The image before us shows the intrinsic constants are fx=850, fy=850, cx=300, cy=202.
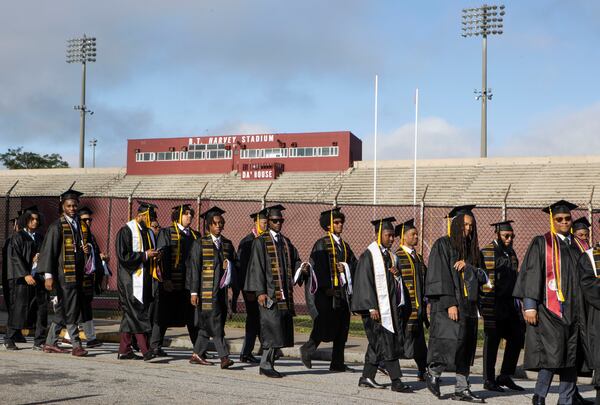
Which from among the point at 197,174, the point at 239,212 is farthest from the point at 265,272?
the point at 197,174

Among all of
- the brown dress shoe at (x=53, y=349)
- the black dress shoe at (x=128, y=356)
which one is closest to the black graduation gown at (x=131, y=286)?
the black dress shoe at (x=128, y=356)

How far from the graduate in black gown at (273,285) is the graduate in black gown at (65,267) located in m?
2.49

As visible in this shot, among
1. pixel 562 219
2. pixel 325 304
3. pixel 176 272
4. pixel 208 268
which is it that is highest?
pixel 562 219

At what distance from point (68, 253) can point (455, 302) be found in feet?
17.8

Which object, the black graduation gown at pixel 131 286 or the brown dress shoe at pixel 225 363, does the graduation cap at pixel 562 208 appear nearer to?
the brown dress shoe at pixel 225 363

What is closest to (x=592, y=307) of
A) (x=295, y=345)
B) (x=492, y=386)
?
(x=492, y=386)

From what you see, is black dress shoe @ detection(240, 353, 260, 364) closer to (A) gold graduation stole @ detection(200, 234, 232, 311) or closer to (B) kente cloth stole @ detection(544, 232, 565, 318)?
(A) gold graduation stole @ detection(200, 234, 232, 311)

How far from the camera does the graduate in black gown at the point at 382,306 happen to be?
29.6 ft

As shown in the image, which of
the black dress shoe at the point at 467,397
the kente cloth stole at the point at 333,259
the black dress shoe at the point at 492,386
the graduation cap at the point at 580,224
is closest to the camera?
the black dress shoe at the point at 467,397

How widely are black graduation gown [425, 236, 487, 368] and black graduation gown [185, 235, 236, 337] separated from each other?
2.97m

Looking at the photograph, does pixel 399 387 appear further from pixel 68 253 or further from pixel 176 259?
pixel 68 253

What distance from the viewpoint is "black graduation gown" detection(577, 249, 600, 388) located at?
748cm

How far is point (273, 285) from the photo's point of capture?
10102 millimetres

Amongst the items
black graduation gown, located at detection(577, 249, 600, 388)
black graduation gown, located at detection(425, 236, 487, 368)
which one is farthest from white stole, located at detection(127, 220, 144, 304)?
black graduation gown, located at detection(577, 249, 600, 388)
